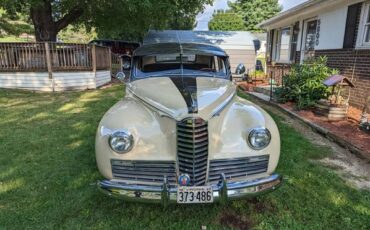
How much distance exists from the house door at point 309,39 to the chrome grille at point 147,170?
31.3 ft

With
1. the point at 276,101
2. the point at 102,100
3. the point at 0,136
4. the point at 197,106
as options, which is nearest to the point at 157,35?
the point at 102,100

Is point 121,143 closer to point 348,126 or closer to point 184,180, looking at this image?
point 184,180

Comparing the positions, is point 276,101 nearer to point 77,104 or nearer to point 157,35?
point 77,104

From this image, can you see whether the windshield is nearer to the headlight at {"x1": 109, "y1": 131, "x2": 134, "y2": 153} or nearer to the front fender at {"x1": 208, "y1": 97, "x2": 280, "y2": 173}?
the front fender at {"x1": 208, "y1": 97, "x2": 280, "y2": 173}

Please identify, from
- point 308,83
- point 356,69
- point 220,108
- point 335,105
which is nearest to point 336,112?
point 335,105

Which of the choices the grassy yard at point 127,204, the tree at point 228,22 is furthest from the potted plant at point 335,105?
the tree at point 228,22

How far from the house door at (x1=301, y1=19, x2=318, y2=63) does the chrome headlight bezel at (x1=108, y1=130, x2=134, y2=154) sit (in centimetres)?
965

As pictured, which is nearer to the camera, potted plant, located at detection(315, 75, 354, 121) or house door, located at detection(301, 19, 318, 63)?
potted plant, located at detection(315, 75, 354, 121)

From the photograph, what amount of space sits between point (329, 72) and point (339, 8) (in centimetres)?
225

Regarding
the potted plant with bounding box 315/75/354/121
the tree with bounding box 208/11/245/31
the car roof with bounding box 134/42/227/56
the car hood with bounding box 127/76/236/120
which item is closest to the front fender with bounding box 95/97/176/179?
the car hood with bounding box 127/76/236/120

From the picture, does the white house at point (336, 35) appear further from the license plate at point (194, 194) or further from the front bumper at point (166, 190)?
the license plate at point (194, 194)

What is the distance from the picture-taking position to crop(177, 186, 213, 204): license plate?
2.60m

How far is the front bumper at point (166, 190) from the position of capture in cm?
261

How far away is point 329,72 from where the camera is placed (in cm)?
809
